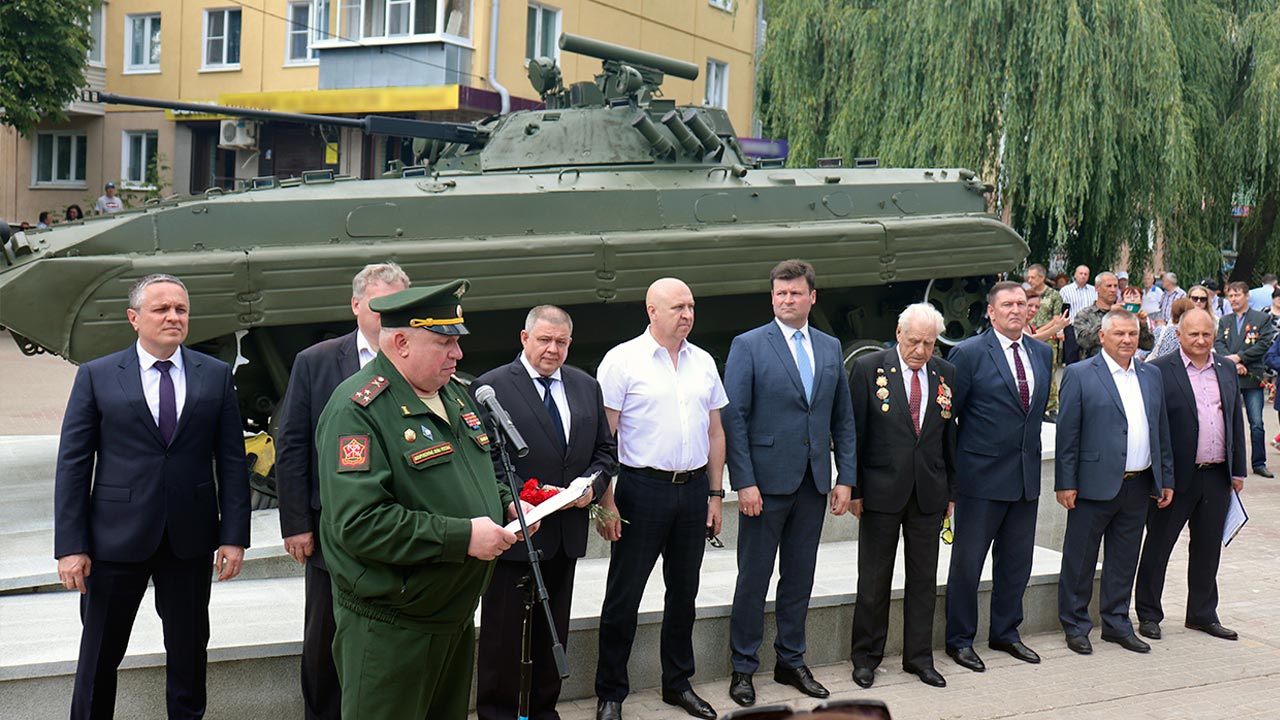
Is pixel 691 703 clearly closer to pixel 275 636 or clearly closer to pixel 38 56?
pixel 275 636

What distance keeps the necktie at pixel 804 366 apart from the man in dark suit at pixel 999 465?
3.55 feet

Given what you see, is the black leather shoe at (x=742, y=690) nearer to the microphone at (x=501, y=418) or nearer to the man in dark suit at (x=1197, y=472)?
the microphone at (x=501, y=418)

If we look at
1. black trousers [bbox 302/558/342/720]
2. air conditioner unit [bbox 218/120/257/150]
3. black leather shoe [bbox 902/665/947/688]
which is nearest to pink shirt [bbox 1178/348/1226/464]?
black leather shoe [bbox 902/665/947/688]

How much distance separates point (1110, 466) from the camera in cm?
757

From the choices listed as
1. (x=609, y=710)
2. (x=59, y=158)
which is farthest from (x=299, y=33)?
(x=609, y=710)

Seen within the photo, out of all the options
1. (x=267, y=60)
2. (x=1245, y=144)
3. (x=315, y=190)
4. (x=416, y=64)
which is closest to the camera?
(x=315, y=190)

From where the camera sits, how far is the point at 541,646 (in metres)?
5.85

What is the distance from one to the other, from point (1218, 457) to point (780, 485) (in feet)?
10.3

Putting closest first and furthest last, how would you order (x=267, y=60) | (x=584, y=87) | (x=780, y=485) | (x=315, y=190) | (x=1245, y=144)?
(x=780, y=485), (x=315, y=190), (x=584, y=87), (x=1245, y=144), (x=267, y=60)

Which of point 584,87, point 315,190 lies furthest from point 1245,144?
point 315,190

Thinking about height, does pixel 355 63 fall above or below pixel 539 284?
above

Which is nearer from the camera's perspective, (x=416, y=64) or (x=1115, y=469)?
(x=1115, y=469)

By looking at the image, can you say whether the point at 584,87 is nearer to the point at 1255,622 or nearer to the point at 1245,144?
the point at 1255,622

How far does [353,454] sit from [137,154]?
87.4 feet
